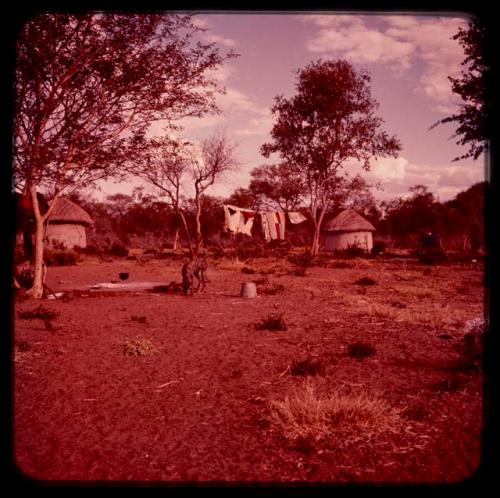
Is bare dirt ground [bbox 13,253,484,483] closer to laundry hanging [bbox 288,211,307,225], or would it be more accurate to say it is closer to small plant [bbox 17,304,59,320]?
small plant [bbox 17,304,59,320]

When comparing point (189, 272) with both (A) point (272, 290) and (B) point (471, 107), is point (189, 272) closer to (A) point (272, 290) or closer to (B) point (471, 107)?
(A) point (272, 290)

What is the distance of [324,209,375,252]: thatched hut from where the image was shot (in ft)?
115

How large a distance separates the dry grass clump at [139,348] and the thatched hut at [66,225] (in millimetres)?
26158

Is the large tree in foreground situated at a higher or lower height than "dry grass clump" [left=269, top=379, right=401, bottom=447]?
higher

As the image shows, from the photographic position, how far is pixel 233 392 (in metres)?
4.45

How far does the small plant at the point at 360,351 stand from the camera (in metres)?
5.53

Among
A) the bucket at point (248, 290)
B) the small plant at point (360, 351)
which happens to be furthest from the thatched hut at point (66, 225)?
the small plant at point (360, 351)

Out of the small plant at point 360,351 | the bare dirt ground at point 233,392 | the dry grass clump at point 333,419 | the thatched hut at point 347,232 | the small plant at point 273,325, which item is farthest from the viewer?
the thatched hut at point 347,232

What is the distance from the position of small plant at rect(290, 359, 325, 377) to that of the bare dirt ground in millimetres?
45

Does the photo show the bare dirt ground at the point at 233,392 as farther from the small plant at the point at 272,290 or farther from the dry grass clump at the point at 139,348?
the small plant at the point at 272,290

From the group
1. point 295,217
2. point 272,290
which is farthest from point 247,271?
point 295,217

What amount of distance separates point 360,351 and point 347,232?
3077 cm

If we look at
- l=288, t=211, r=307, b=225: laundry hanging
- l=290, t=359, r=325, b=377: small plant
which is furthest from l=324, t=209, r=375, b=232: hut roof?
l=290, t=359, r=325, b=377: small plant

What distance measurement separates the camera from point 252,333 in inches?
274
